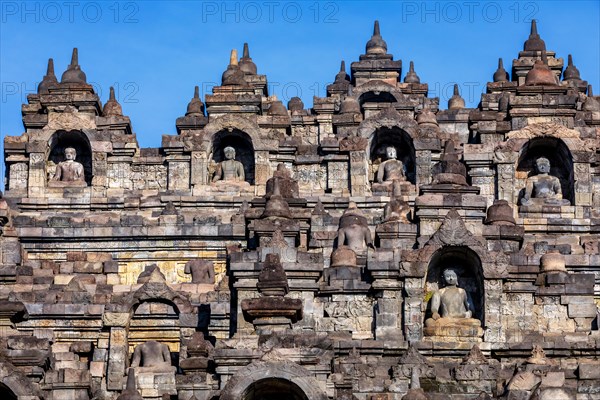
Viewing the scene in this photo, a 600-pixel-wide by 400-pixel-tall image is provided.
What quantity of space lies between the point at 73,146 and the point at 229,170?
18.5 feet

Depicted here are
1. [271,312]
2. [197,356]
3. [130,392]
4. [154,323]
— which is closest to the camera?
Result: [130,392]

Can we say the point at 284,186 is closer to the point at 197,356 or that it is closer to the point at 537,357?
the point at 197,356

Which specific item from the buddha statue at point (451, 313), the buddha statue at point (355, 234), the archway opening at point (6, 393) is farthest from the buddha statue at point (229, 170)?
the archway opening at point (6, 393)

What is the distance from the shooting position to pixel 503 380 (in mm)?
70062

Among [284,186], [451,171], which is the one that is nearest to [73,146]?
[284,186]

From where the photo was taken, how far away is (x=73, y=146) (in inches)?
3524

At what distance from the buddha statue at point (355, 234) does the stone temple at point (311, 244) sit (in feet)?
0.25

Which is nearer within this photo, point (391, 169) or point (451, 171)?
point (451, 171)

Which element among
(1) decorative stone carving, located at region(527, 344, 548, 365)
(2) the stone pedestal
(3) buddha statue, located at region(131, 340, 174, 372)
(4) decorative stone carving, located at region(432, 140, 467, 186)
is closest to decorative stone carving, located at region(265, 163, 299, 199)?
(4) decorative stone carving, located at region(432, 140, 467, 186)

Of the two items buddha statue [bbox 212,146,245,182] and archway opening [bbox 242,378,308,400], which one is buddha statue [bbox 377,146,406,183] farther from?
archway opening [bbox 242,378,308,400]

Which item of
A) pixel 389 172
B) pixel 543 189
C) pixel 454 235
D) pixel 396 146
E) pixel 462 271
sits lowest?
pixel 462 271

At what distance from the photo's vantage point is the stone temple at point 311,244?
70.3 m

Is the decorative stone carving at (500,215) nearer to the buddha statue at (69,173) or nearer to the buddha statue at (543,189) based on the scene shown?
the buddha statue at (543,189)

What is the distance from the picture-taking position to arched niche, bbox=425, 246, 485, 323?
248ft
